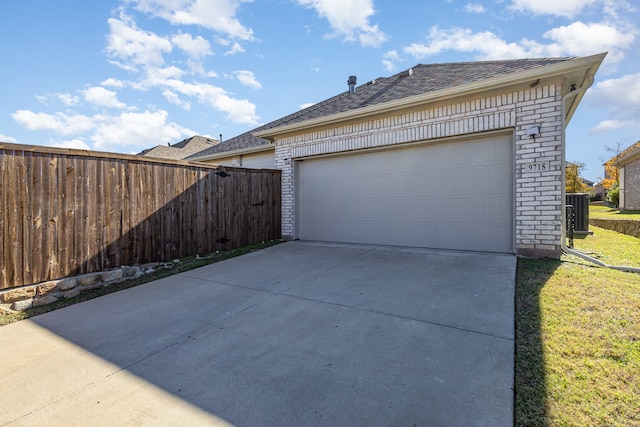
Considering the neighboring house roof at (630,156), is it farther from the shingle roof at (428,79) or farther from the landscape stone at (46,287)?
the landscape stone at (46,287)

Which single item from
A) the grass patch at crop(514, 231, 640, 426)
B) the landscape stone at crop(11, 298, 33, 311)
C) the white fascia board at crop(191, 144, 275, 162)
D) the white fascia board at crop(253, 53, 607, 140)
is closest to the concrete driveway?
the grass patch at crop(514, 231, 640, 426)

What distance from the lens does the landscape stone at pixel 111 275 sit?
4.86 metres

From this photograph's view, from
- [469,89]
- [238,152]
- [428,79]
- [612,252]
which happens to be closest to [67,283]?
[238,152]

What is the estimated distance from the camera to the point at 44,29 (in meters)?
6.79

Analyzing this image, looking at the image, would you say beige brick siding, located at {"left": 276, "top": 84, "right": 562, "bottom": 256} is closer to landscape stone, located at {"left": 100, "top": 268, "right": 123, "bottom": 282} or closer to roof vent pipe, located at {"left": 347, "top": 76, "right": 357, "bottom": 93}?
roof vent pipe, located at {"left": 347, "top": 76, "right": 357, "bottom": 93}

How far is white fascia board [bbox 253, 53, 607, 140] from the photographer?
435cm

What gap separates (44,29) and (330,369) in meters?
9.55

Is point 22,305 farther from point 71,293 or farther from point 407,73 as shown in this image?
point 407,73

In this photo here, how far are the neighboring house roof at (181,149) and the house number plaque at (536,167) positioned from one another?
802 inches

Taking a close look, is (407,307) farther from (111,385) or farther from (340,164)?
(340,164)

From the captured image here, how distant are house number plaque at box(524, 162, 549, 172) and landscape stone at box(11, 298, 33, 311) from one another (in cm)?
778

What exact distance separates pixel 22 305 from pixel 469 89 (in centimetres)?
763

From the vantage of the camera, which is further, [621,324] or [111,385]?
[621,324]

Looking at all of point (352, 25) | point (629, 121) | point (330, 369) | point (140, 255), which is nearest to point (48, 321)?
point (140, 255)
